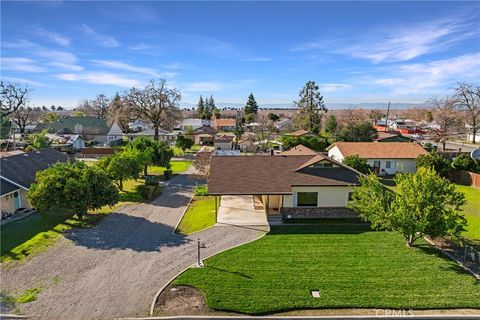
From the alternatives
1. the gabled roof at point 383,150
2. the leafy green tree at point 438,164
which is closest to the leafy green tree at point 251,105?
the gabled roof at point 383,150

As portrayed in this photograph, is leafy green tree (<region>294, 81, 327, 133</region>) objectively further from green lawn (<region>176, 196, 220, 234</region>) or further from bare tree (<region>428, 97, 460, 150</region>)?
green lawn (<region>176, 196, 220, 234</region>)

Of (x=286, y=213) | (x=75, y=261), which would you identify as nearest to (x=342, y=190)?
(x=286, y=213)

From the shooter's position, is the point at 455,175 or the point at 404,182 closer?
the point at 404,182

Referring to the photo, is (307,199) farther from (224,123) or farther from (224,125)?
(224,123)

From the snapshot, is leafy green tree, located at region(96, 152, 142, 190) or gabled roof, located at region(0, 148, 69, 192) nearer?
gabled roof, located at region(0, 148, 69, 192)

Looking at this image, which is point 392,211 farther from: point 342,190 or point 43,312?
point 43,312

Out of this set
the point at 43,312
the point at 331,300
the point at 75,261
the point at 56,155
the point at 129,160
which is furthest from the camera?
the point at 56,155

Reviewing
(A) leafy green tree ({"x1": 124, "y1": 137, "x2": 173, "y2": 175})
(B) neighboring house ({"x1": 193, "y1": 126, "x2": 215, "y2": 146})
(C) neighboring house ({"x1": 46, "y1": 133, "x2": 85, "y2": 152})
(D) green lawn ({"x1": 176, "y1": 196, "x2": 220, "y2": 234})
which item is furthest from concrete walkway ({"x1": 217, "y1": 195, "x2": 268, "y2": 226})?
(B) neighboring house ({"x1": 193, "y1": 126, "x2": 215, "y2": 146})
